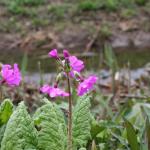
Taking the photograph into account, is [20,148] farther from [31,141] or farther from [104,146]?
[104,146]

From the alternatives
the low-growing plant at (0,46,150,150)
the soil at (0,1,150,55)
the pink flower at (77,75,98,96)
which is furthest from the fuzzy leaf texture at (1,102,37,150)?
the soil at (0,1,150,55)

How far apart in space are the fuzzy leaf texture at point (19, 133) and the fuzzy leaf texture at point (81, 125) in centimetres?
14

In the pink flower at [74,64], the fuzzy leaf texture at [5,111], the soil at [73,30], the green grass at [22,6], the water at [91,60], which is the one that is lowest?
the fuzzy leaf texture at [5,111]

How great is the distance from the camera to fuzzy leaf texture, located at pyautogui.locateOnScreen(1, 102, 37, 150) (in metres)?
1.68

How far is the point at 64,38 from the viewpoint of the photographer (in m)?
14.4

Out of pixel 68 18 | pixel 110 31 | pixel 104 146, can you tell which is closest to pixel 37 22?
pixel 68 18

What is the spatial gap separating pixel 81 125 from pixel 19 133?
9.0 inches

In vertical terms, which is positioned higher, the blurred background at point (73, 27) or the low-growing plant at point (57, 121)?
the blurred background at point (73, 27)

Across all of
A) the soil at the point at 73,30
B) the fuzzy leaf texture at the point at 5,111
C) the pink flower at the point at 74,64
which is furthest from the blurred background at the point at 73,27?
the pink flower at the point at 74,64

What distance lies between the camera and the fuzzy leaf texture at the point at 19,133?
5.51 ft

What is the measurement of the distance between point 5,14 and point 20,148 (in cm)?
1491

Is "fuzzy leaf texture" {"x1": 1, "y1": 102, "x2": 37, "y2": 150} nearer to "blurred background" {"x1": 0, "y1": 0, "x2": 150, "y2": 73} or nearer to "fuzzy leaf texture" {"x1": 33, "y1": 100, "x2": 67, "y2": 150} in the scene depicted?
"fuzzy leaf texture" {"x1": 33, "y1": 100, "x2": 67, "y2": 150}

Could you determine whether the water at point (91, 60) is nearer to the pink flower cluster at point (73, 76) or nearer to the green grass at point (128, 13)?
the green grass at point (128, 13)

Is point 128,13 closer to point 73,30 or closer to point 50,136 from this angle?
point 73,30
